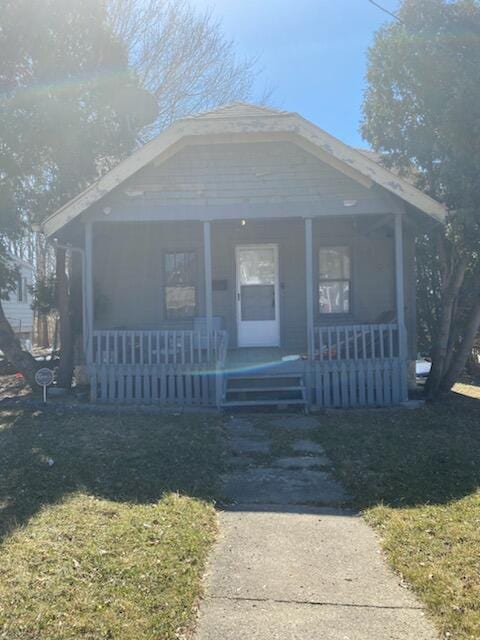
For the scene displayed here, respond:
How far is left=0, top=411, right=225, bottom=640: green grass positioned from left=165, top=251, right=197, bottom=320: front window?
4768 mm

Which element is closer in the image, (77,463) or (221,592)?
(221,592)

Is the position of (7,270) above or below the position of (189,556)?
above

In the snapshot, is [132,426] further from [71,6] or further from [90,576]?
[71,6]

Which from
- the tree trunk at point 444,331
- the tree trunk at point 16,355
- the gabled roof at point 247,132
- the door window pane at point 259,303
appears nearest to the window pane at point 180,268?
the door window pane at point 259,303

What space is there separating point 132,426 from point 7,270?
6520 mm

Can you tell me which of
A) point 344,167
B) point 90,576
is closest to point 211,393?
point 344,167

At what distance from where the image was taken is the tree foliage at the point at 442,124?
1001cm

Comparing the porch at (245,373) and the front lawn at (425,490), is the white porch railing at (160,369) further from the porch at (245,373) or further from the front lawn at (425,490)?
the front lawn at (425,490)

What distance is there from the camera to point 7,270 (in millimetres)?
13180

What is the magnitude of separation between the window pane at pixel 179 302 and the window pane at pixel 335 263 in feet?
8.91

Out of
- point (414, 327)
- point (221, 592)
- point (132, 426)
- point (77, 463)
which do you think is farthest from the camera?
point (414, 327)

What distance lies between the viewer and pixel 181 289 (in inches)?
492

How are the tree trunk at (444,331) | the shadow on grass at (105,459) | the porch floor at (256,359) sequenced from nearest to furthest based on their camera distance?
the shadow on grass at (105,459) → the porch floor at (256,359) → the tree trunk at (444,331)

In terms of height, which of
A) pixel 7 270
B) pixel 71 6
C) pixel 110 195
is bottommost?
pixel 7 270
